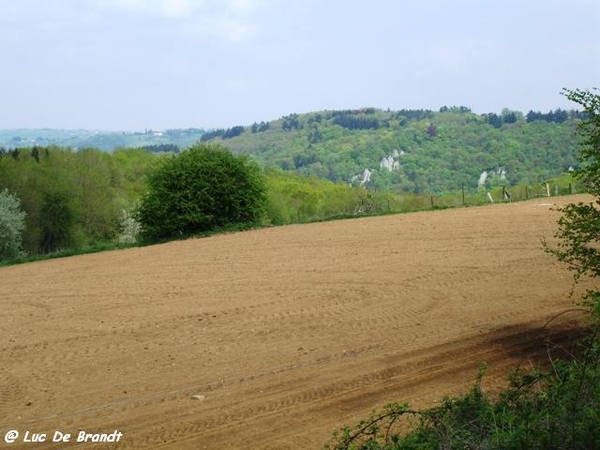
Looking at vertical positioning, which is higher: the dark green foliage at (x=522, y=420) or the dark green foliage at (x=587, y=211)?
the dark green foliage at (x=587, y=211)

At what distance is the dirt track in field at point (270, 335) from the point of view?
1063 cm

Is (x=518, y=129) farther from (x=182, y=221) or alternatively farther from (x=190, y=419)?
(x=190, y=419)

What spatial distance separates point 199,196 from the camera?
3725cm

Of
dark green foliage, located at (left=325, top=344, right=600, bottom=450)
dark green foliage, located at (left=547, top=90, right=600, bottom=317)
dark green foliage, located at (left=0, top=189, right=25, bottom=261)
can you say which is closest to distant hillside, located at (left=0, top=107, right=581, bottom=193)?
dark green foliage, located at (left=0, top=189, right=25, bottom=261)

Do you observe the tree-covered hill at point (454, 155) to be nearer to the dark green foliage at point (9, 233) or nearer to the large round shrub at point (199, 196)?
the large round shrub at point (199, 196)

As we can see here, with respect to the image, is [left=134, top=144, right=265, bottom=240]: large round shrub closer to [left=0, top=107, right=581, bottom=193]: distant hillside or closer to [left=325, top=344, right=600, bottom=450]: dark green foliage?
[left=325, top=344, right=600, bottom=450]: dark green foliage

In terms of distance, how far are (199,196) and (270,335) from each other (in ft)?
75.0

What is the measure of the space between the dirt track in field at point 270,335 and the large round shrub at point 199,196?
30.2 ft

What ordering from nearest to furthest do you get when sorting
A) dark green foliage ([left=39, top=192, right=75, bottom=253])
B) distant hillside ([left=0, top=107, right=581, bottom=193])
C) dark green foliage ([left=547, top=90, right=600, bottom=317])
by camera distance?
dark green foliage ([left=547, top=90, right=600, bottom=317]) < dark green foliage ([left=39, top=192, right=75, bottom=253]) < distant hillside ([left=0, top=107, right=581, bottom=193])

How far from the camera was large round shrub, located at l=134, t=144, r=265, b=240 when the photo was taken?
37.3 metres

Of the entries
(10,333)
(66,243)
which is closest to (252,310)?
(10,333)

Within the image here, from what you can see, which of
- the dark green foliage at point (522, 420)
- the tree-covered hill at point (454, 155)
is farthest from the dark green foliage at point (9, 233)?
the tree-covered hill at point (454, 155)

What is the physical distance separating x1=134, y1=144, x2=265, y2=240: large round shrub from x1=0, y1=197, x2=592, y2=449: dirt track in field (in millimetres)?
9211

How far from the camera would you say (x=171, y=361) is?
13609 millimetres
